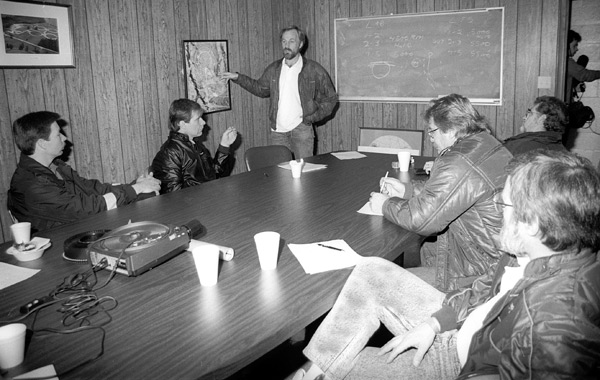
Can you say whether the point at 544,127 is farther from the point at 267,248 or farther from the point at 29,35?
the point at 29,35

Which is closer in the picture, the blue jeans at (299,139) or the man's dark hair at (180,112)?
the man's dark hair at (180,112)

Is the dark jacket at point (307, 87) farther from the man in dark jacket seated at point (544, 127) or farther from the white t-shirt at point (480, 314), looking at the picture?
the white t-shirt at point (480, 314)

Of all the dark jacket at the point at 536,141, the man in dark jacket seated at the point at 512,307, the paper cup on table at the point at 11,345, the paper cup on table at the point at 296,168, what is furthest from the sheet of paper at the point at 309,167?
the paper cup on table at the point at 11,345

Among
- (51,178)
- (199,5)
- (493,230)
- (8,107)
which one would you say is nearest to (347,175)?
(493,230)

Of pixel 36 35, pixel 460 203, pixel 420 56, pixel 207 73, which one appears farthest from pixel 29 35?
pixel 420 56

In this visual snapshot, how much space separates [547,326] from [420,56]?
177 inches

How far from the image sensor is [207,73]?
15.5ft

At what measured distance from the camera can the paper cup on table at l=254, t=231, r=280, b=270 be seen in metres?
1.57

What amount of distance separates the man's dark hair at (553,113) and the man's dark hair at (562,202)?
218cm

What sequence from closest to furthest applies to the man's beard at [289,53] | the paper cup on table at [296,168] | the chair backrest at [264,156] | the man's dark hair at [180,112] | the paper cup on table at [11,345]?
the paper cup on table at [11,345] → the paper cup on table at [296,168] → the man's dark hair at [180,112] → the chair backrest at [264,156] → the man's beard at [289,53]

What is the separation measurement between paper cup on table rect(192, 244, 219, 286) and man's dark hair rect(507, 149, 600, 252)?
2.67 feet

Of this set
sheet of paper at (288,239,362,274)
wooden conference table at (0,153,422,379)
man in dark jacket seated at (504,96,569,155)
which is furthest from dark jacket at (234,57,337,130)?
sheet of paper at (288,239,362,274)

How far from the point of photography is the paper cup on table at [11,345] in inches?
42.1

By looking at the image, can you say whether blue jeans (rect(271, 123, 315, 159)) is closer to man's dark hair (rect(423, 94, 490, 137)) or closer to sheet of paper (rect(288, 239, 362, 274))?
man's dark hair (rect(423, 94, 490, 137))
